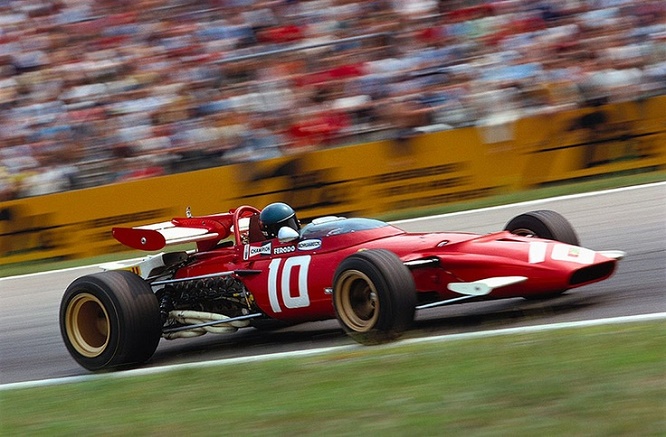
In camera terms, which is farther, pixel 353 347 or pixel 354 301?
pixel 354 301

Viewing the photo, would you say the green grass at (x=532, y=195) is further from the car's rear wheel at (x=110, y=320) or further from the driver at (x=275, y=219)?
the car's rear wheel at (x=110, y=320)

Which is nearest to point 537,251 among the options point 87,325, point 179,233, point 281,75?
point 179,233

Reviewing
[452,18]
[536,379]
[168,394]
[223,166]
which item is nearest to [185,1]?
[223,166]

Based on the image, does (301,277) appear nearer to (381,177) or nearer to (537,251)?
(537,251)

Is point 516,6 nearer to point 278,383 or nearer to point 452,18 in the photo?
point 452,18

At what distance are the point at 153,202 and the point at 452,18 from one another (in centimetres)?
441

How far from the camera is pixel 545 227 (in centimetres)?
699

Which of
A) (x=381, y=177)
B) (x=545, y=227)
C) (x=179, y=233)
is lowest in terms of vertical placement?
(x=545, y=227)

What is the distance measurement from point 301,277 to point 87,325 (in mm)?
1738

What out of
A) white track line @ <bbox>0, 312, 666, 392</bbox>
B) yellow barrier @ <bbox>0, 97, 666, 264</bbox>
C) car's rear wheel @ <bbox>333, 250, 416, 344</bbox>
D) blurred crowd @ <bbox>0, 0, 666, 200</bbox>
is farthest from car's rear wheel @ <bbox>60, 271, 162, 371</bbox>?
blurred crowd @ <bbox>0, 0, 666, 200</bbox>

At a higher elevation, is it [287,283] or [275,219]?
[275,219]

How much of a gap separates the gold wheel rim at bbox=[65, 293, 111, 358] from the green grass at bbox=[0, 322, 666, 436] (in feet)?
3.77

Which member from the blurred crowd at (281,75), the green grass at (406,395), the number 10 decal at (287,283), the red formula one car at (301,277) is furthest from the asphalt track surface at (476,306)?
the blurred crowd at (281,75)

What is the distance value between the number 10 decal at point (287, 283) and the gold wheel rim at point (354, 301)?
46 cm
